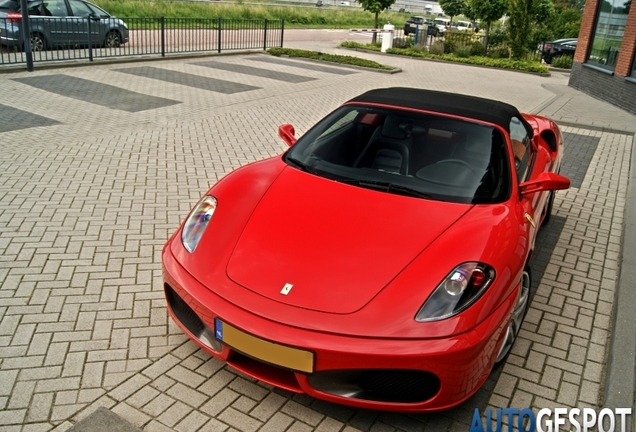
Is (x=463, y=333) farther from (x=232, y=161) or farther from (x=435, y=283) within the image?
(x=232, y=161)

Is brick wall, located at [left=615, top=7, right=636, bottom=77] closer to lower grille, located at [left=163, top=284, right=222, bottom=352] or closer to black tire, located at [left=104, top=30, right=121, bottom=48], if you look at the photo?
black tire, located at [left=104, top=30, right=121, bottom=48]

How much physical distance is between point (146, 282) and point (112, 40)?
1396cm

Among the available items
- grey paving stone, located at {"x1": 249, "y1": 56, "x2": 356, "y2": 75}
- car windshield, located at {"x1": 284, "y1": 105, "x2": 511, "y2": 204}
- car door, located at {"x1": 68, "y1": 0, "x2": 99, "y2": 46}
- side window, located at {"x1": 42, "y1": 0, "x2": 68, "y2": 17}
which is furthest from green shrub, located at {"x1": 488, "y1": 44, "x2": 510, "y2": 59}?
car windshield, located at {"x1": 284, "y1": 105, "x2": 511, "y2": 204}

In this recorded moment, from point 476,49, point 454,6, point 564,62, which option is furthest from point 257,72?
point 454,6

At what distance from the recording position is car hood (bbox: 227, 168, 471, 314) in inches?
116

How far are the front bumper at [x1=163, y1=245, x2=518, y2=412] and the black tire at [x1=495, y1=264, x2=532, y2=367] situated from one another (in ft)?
1.37

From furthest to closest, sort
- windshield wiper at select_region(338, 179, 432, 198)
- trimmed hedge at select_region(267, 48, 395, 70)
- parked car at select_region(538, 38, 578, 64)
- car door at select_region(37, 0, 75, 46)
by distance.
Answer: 1. parked car at select_region(538, 38, 578, 64)
2. trimmed hedge at select_region(267, 48, 395, 70)
3. car door at select_region(37, 0, 75, 46)
4. windshield wiper at select_region(338, 179, 432, 198)

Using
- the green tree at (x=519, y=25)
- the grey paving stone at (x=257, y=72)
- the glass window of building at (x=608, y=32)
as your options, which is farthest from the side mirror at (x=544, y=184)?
the green tree at (x=519, y=25)

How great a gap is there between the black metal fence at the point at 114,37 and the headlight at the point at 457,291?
42.2 ft

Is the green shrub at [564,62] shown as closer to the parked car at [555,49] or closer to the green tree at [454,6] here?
the parked car at [555,49]

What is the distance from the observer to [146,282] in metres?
4.23

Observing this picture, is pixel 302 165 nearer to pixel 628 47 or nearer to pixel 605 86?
pixel 628 47

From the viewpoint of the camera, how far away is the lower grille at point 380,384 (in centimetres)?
274

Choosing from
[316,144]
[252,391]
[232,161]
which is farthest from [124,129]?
[252,391]
